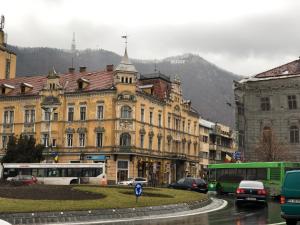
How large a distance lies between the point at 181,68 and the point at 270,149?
11619 cm

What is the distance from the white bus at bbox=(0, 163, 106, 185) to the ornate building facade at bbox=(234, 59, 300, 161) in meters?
20.8

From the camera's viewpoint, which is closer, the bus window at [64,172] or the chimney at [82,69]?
the bus window at [64,172]

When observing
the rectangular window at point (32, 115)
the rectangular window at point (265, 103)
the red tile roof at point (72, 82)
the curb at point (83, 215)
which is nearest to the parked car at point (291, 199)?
the curb at point (83, 215)

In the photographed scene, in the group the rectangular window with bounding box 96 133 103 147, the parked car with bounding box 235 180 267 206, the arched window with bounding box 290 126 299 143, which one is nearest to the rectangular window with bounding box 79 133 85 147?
the rectangular window with bounding box 96 133 103 147

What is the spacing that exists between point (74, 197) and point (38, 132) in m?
48.0

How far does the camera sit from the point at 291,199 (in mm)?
17281

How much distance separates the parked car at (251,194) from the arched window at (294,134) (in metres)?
31.0

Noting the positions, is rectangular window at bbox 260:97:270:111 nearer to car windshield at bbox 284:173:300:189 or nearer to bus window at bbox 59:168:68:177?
bus window at bbox 59:168:68:177

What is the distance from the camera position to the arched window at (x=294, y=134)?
198 feet

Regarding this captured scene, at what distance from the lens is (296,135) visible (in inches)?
2375

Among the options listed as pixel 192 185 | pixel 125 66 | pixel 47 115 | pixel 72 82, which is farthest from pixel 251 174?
pixel 72 82

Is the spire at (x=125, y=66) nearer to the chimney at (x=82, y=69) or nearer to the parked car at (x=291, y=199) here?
the chimney at (x=82, y=69)

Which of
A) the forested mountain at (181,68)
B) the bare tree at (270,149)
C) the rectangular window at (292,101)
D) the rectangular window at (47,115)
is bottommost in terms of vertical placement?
the bare tree at (270,149)

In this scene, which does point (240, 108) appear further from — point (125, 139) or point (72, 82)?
point (72, 82)
